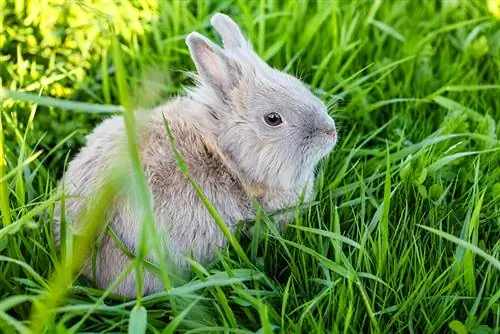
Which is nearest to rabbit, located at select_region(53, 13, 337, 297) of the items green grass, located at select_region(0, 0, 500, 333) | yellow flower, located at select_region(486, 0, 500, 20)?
green grass, located at select_region(0, 0, 500, 333)

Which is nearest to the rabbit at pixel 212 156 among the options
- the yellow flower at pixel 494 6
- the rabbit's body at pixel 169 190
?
the rabbit's body at pixel 169 190

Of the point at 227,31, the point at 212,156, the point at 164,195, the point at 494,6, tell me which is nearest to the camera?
the point at 164,195

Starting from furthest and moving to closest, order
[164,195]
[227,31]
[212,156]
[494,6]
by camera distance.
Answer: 1. [494,6]
2. [227,31]
3. [212,156]
4. [164,195]

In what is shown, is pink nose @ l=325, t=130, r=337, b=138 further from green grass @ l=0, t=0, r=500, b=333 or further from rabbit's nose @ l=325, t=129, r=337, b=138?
green grass @ l=0, t=0, r=500, b=333

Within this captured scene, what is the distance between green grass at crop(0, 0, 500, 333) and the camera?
8.08 feet

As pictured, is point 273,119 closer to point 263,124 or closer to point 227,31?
point 263,124

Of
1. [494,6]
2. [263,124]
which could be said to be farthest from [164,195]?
[494,6]

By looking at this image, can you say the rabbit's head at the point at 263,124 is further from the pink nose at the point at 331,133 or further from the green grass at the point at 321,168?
the green grass at the point at 321,168

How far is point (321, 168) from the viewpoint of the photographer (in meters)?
3.25

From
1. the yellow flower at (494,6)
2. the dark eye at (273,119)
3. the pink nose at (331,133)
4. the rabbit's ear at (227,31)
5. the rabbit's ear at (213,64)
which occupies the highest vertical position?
the yellow flower at (494,6)

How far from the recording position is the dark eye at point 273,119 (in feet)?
9.52

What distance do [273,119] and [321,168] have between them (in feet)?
1.49

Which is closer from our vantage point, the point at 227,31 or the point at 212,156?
the point at 212,156

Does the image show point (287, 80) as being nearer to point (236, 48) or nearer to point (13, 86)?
point (236, 48)
